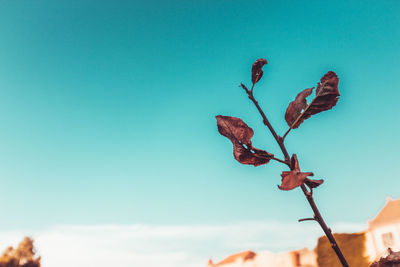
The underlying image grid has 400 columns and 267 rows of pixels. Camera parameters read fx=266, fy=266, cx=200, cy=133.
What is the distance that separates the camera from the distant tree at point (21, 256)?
28828 millimetres

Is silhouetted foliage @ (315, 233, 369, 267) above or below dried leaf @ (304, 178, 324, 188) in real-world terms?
below

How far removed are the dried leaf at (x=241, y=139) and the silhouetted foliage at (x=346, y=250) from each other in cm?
98

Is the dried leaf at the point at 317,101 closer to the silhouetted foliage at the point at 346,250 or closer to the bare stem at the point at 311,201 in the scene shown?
→ the bare stem at the point at 311,201

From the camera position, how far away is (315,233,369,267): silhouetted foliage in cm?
149

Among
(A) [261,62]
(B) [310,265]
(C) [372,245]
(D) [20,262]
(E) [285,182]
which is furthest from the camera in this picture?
(D) [20,262]

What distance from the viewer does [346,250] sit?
154cm

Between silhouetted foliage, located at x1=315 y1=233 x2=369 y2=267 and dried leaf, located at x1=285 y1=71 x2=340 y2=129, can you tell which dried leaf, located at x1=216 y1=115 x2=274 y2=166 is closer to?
dried leaf, located at x1=285 y1=71 x2=340 y2=129

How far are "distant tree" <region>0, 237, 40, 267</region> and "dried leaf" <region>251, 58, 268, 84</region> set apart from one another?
37.3m

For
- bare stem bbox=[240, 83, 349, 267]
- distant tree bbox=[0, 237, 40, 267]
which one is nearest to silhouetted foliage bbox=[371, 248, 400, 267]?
bare stem bbox=[240, 83, 349, 267]

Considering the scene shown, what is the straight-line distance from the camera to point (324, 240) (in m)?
1.55

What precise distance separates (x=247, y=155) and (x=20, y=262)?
37514 millimetres

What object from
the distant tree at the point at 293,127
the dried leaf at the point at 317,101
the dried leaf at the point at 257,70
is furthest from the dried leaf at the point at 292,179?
the dried leaf at the point at 257,70

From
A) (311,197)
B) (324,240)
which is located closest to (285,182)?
(311,197)

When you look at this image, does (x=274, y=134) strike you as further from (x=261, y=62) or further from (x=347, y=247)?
(x=347, y=247)
